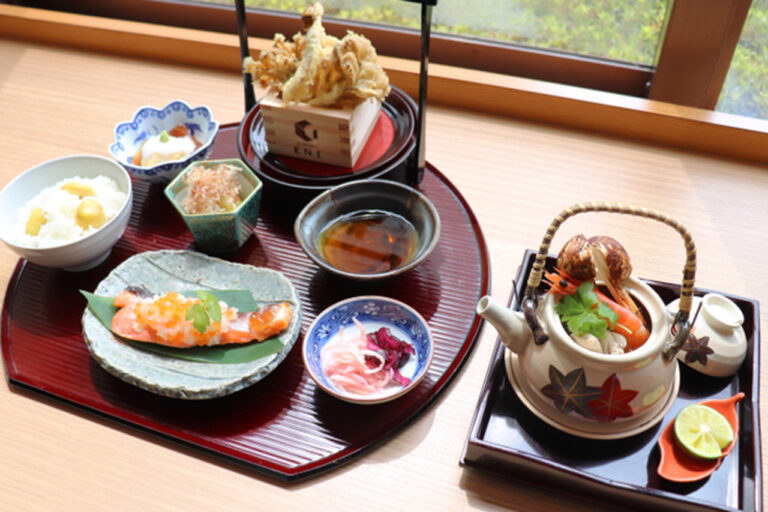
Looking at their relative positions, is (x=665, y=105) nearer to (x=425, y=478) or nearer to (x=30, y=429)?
(x=425, y=478)

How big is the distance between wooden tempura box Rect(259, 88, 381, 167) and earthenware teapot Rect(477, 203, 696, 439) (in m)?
0.65

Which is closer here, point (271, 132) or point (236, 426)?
point (236, 426)

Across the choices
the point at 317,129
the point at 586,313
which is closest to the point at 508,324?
the point at 586,313

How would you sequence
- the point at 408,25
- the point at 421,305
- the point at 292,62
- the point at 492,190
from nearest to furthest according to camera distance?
the point at 421,305
the point at 292,62
the point at 492,190
the point at 408,25

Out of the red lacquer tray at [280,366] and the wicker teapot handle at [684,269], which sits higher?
the wicker teapot handle at [684,269]

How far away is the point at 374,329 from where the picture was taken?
4.22ft

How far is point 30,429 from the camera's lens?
3.92ft

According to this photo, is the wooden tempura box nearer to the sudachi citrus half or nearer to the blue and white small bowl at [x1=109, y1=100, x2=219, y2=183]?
the blue and white small bowl at [x1=109, y1=100, x2=219, y2=183]

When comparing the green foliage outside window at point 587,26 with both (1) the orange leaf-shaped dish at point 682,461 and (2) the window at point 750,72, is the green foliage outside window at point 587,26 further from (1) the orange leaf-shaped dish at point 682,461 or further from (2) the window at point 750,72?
(1) the orange leaf-shaped dish at point 682,461

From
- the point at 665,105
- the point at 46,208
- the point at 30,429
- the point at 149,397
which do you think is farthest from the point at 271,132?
the point at 665,105

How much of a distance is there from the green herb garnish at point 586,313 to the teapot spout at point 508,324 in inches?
2.8

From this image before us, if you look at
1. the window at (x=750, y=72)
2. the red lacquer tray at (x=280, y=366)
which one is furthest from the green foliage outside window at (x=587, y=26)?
the red lacquer tray at (x=280, y=366)

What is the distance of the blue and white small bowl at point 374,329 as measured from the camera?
1.18m

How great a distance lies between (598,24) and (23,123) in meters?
1.87
